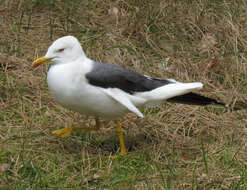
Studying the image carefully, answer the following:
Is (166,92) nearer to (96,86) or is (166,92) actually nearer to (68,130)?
(96,86)

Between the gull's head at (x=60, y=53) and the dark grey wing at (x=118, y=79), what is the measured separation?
8.3 inches

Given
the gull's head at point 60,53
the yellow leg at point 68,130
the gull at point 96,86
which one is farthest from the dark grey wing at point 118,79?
the yellow leg at point 68,130

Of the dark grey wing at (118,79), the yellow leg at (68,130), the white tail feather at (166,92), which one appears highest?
the dark grey wing at (118,79)

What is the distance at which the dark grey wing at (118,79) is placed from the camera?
4.19m

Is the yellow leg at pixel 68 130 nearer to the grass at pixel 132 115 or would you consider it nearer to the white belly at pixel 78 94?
the grass at pixel 132 115

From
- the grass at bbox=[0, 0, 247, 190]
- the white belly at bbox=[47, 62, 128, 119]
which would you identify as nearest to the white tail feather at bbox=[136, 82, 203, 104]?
the white belly at bbox=[47, 62, 128, 119]

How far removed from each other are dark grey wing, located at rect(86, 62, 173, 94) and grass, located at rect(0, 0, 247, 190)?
54 centimetres

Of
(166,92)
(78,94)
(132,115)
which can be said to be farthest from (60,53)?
(132,115)

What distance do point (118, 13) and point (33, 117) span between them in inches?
84.4

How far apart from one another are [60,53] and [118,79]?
0.51 meters

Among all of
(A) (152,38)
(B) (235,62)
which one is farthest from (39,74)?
(B) (235,62)

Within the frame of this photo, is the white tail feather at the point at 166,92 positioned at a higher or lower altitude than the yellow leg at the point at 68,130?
higher

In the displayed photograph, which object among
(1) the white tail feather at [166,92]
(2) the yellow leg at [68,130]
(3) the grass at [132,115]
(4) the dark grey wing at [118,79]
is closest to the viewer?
(3) the grass at [132,115]

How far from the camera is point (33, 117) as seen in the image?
4867 millimetres
